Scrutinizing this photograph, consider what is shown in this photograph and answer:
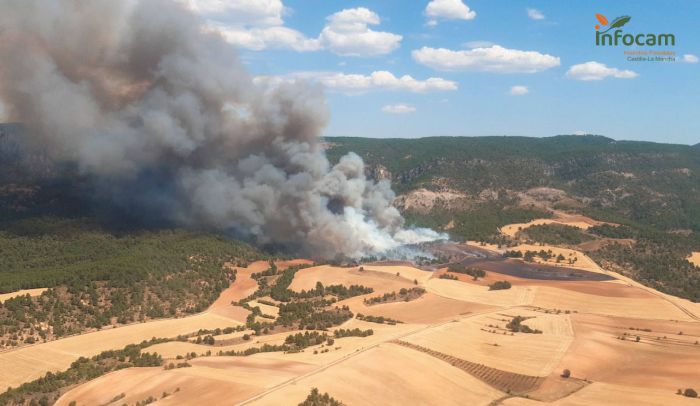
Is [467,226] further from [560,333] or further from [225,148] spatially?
[560,333]

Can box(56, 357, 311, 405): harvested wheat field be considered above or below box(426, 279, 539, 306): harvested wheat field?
above

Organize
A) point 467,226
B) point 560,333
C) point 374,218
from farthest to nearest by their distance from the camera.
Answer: point 467,226, point 374,218, point 560,333

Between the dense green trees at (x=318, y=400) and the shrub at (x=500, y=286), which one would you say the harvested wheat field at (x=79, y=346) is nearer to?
the dense green trees at (x=318, y=400)

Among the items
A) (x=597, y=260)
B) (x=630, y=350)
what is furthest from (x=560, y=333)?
(x=597, y=260)

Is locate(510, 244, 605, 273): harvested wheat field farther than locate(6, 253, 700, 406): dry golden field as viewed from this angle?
Yes

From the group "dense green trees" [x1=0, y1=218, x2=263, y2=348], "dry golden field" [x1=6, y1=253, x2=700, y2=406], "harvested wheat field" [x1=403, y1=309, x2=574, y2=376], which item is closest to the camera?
"dry golden field" [x1=6, y1=253, x2=700, y2=406]

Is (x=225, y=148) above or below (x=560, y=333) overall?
above

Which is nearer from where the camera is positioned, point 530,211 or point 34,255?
point 34,255

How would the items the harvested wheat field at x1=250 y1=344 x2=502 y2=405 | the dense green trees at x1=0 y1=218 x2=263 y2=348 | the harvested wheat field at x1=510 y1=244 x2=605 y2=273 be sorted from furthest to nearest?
1. the harvested wheat field at x1=510 y1=244 x2=605 y2=273
2. the dense green trees at x1=0 y1=218 x2=263 y2=348
3. the harvested wheat field at x1=250 y1=344 x2=502 y2=405

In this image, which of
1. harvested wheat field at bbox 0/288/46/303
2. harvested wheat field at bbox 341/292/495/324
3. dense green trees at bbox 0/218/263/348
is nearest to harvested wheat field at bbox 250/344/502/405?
harvested wheat field at bbox 341/292/495/324

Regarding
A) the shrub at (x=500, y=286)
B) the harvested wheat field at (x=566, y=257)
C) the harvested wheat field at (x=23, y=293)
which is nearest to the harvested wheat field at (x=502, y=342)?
the shrub at (x=500, y=286)

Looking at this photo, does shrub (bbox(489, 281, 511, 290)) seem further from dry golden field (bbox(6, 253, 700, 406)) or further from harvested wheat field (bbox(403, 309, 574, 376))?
harvested wheat field (bbox(403, 309, 574, 376))
